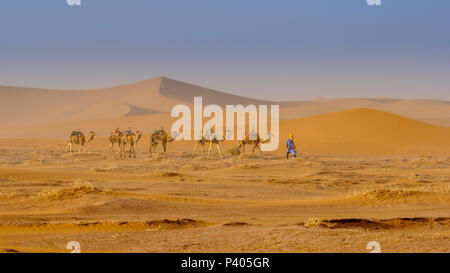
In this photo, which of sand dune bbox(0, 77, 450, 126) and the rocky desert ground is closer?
the rocky desert ground

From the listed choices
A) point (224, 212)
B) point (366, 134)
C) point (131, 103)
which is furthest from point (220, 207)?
point (131, 103)

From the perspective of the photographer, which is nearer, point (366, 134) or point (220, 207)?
point (220, 207)

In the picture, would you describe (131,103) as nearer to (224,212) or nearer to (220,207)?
(220,207)

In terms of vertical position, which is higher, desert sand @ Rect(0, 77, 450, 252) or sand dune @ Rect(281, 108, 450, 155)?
→ sand dune @ Rect(281, 108, 450, 155)

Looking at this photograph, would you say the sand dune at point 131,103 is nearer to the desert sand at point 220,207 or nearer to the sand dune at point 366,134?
the sand dune at point 366,134

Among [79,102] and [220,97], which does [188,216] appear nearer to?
[79,102]

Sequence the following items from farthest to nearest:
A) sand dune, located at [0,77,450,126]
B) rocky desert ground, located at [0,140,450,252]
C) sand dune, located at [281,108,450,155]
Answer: sand dune, located at [0,77,450,126]
sand dune, located at [281,108,450,155]
rocky desert ground, located at [0,140,450,252]

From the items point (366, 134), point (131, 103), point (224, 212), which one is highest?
point (131, 103)

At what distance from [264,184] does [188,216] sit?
27.5 feet

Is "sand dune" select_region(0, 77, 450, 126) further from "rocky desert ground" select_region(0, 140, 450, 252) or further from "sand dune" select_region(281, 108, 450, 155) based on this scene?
"rocky desert ground" select_region(0, 140, 450, 252)

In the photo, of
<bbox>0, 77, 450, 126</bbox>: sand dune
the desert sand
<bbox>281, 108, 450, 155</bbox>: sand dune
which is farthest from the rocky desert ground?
<bbox>0, 77, 450, 126</bbox>: sand dune

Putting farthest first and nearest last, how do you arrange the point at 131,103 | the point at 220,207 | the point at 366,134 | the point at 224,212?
the point at 131,103 < the point at 366,134 < the point at 220,207 < the point at 224,212

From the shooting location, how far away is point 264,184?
22.3 metres
